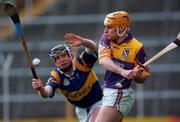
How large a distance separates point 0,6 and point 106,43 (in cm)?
145

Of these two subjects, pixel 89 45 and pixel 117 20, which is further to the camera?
pixel 89 45

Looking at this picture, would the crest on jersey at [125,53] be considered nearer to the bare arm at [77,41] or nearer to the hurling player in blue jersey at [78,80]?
the bare arm at [77,41]

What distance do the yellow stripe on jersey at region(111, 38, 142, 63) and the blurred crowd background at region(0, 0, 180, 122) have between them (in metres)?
7.07

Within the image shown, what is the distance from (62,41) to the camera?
19.9 m

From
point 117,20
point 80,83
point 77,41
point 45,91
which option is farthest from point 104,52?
point 80,83

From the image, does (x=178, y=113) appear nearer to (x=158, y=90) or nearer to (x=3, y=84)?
(x=158, y=90)

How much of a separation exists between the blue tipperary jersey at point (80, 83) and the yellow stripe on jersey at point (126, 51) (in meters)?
1.13

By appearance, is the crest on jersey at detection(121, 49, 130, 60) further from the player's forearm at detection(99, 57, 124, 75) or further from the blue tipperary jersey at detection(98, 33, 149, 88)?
the player's forearm at detection(99, 57, 124, 75)

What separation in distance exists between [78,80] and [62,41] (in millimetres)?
8955

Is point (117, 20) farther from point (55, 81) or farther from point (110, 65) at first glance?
point (55, 81)

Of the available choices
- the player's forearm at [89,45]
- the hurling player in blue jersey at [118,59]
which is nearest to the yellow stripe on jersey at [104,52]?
the hurling player in blue jersey at [118,59]

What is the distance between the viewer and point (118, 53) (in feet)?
32.1

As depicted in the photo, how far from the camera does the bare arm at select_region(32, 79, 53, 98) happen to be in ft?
33.8

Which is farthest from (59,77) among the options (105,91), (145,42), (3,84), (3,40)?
(3,40)
